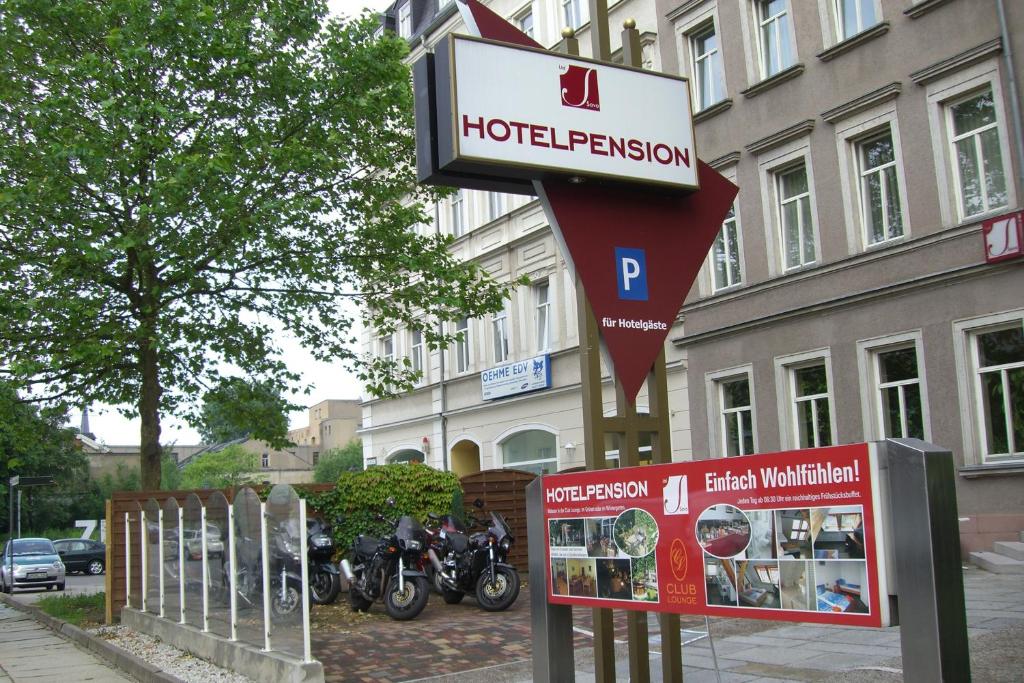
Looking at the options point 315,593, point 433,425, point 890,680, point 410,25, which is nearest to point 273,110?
point 315,593

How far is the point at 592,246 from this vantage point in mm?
6266

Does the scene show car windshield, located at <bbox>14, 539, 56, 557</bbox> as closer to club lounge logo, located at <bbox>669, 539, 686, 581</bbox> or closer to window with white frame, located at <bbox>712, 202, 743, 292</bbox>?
window with white frame, located at <bbox>712, 202, 743, 292</bbox>

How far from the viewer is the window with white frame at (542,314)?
27.6 m

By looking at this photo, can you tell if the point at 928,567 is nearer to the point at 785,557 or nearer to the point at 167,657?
the point at 785,557

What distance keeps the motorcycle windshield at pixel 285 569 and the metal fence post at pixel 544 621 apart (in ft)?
11.1

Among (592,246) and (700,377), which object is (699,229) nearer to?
(592,246)

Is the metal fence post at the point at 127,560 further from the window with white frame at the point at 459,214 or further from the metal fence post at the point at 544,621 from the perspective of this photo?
the window with white frame at the point at 459,214

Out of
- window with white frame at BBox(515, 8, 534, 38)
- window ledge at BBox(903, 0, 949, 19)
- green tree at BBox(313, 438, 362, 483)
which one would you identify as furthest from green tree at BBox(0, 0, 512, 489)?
green tree at BBox(313, 438, 362, 483)

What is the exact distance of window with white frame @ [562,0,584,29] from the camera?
26.4m

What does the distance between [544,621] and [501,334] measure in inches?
949

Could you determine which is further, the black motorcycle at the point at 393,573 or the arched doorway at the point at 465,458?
the arched doorway at the point at 465,458

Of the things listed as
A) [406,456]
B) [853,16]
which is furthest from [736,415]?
[406,456]

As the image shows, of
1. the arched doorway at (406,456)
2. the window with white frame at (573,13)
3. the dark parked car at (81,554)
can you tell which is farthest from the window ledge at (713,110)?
the dark parked car at (81,554)

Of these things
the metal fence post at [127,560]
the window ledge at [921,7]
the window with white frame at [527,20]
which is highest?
the window with white frame at [527,20]
